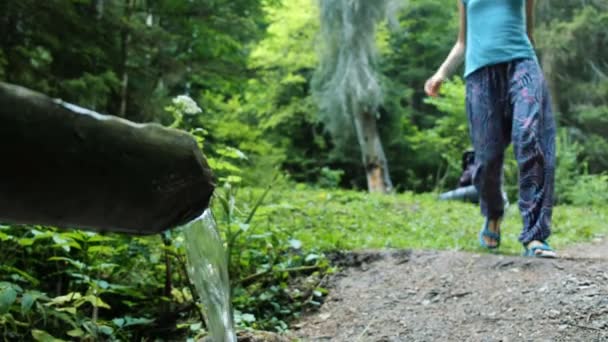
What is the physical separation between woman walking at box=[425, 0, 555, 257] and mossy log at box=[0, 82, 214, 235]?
2582 millimetres

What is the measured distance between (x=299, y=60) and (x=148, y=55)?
13777 mm

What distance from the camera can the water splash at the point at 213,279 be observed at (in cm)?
190

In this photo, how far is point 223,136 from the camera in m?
13.0

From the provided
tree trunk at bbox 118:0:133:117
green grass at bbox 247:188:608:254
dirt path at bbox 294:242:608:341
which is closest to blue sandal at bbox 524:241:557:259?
dirt path at bbox 294:242:608:341

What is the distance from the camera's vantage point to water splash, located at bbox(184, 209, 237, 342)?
6.23 ft

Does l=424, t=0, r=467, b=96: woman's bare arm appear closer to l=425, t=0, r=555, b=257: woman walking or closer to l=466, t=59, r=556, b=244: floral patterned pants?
l=425, t=0, r=555, b=257: woman walking

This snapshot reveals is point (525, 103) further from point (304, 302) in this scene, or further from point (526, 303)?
point (304, 302)

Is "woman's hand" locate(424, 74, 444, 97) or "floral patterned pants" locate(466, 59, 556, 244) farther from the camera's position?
"woman's hand" locate(424, 74, 444, 97)

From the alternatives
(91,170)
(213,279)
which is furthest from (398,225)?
(91,170)

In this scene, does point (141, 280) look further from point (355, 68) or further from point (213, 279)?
point (355, 68)

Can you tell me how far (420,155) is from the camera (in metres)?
22.1

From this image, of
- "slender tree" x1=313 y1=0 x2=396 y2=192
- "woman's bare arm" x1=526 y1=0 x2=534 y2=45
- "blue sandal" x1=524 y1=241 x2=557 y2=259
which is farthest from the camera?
"slender tree" x1=313 y1=0 x2=396 y2=192

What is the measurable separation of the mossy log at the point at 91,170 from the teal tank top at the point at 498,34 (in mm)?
2809

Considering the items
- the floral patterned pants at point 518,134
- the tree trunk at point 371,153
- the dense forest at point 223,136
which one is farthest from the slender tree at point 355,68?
the floral patterned pants at point 518,134
